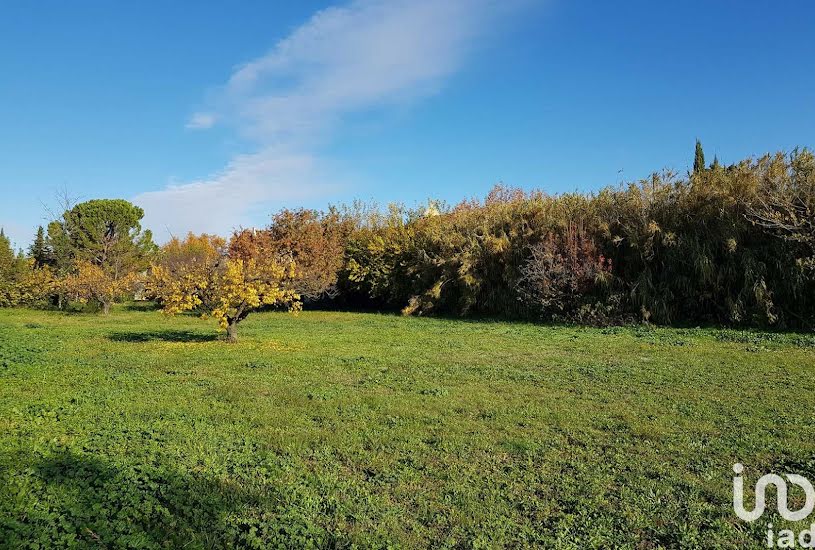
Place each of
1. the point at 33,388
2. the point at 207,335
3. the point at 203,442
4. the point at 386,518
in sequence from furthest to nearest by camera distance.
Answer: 1. the point at 207,335
2. the point at 33,388
3. the point at 203,442
4. the point at 386,518

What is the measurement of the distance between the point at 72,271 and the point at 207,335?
17188 millimetres

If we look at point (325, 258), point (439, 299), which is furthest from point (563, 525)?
point (325, 258)

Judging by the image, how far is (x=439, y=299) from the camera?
22.8 meters

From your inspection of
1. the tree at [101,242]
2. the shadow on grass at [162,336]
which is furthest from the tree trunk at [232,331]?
the tree at [101,242]

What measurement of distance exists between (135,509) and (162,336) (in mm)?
11233

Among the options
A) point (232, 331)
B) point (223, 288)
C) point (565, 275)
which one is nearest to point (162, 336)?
point (232, 331)

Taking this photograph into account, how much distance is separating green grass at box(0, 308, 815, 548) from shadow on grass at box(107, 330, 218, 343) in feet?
9.77

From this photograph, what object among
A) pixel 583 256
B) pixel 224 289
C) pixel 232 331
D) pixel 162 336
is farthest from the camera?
pixel 583 256

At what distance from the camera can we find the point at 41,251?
28188mm

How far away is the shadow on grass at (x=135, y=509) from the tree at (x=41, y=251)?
2867 cm

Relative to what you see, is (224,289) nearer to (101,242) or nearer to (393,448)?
(393,448)

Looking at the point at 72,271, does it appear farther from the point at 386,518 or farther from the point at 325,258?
the point at 386,518

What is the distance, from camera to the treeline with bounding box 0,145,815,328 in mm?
14297

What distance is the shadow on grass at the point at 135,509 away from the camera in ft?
10.6
